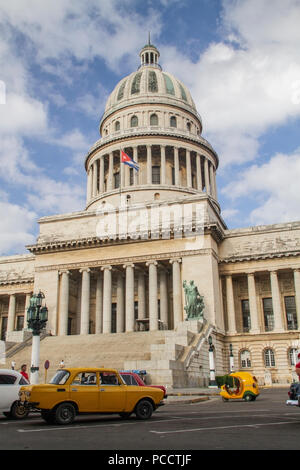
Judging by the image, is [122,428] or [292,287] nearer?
[122,428]

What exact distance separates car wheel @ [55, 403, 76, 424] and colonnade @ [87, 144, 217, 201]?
49058 millimetres

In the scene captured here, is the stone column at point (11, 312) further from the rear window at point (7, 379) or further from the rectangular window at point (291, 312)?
the rear window at point (7, 379)

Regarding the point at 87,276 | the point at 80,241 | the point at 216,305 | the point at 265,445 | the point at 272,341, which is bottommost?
the point at 265,445

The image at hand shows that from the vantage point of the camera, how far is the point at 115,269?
48.7m

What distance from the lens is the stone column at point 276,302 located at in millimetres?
45469

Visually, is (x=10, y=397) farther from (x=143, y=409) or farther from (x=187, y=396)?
(x=187, y=396)

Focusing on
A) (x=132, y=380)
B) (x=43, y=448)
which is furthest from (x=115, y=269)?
(x=43, y=448)

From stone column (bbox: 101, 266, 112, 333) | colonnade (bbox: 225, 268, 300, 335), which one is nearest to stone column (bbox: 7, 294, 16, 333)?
stone column (bbox: 101, 266, 112, 333)

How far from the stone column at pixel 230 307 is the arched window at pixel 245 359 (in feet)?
7.25

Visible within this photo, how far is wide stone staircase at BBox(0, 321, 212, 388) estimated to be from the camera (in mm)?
29922

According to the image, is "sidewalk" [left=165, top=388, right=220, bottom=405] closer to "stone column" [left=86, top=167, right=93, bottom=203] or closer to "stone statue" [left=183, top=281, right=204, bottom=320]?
"stone statue" [left=183, top=281, right=204, bottom=320]

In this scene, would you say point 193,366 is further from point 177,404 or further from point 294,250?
point 294,250

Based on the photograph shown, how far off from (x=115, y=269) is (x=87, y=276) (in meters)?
3.01

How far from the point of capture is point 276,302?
46.2 meters
